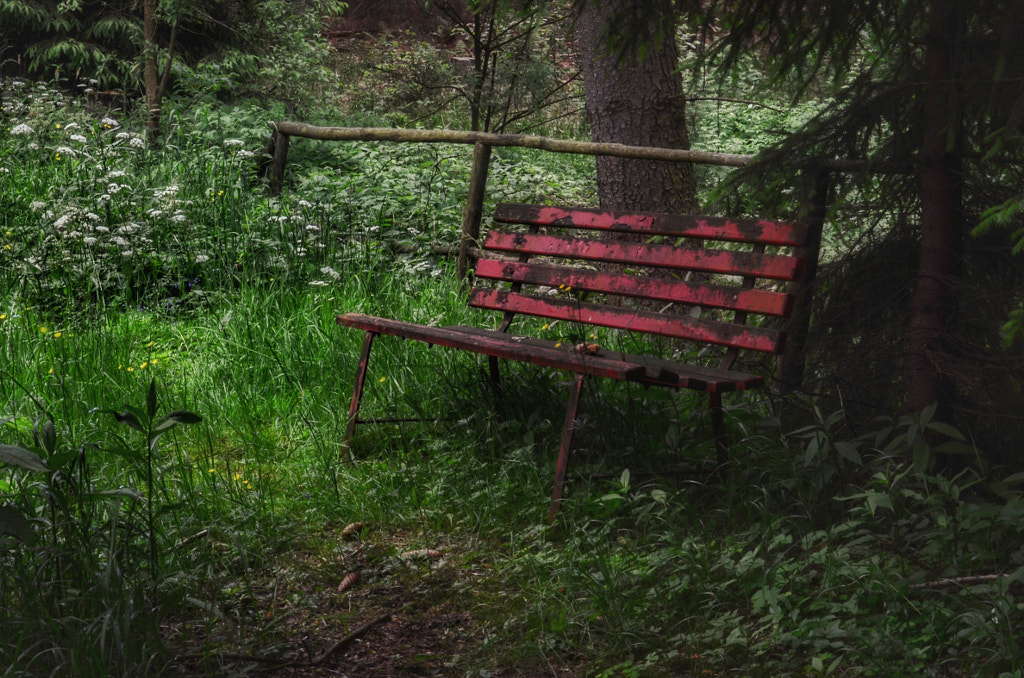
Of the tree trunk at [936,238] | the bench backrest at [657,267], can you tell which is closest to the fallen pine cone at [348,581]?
the bench backrest at [657,267]

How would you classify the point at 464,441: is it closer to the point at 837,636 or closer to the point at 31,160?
the point at 837,636

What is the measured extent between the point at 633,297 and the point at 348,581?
1589mm

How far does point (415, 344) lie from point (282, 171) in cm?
338

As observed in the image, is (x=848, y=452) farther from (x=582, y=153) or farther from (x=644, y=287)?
(x=582, y=153)

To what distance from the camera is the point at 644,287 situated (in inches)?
154

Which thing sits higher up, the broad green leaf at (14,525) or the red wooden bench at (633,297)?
the red wooden bench at (633,297)

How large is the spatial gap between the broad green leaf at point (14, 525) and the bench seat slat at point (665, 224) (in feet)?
8.27

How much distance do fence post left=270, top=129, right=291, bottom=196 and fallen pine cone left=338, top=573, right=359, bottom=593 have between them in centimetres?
481

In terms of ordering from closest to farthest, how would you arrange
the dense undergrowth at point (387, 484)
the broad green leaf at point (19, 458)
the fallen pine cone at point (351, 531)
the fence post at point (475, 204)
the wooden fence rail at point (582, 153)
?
the broad green leaf at point (19, 458)
the dense undergrowth at point (387, 484)
the fallen pine cone at point (351, 531)
the wooden fence rail at point (582, 153)
the fence post at point (475, 204)

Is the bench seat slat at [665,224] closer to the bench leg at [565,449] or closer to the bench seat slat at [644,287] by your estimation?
the bench seat slat at [644,287]

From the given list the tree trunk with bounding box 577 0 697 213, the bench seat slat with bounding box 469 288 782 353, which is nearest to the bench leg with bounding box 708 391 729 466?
the bench seat slat with bounding box 469 288 782 353

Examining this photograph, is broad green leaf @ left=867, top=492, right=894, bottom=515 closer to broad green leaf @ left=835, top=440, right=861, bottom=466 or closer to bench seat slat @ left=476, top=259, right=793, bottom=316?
broad green leaf @ left=835, top=440, right=861, bottom=466

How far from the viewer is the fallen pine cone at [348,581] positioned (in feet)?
10.4

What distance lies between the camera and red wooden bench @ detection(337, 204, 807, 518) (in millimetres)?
3385
